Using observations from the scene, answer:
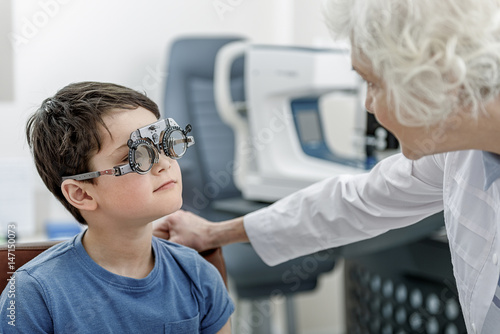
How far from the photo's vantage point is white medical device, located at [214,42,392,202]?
222 cm

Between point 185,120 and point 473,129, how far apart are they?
2.24 metres

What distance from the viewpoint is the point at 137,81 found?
129 inches

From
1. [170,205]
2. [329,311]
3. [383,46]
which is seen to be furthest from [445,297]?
[329,311]

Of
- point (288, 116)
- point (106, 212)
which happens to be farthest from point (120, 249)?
point (288, 116)

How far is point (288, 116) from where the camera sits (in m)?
2.37

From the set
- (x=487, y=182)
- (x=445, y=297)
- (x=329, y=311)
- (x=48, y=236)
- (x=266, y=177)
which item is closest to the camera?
(x=487, y=182)

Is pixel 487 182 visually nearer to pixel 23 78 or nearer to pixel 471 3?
pixel 471 3

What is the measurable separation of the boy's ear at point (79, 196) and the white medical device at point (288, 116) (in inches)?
44.5

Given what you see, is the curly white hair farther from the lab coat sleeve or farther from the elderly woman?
the lab coat sleeve

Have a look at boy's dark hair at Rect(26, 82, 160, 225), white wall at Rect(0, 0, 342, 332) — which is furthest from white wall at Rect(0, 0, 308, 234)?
boy's dark hair at Rect(26, 82, 160, 225)

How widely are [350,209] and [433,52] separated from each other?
23.9 inches

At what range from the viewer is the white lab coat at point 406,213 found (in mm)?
1146

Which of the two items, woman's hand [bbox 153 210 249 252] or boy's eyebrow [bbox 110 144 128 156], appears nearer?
boy's eyebrow [bbox 110 144 128 156]

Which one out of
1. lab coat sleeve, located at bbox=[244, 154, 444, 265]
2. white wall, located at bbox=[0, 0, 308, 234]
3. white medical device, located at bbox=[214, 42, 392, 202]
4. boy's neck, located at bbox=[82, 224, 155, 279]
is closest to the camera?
boy's neck, located at bbox=[82, 224, 155, 279]
